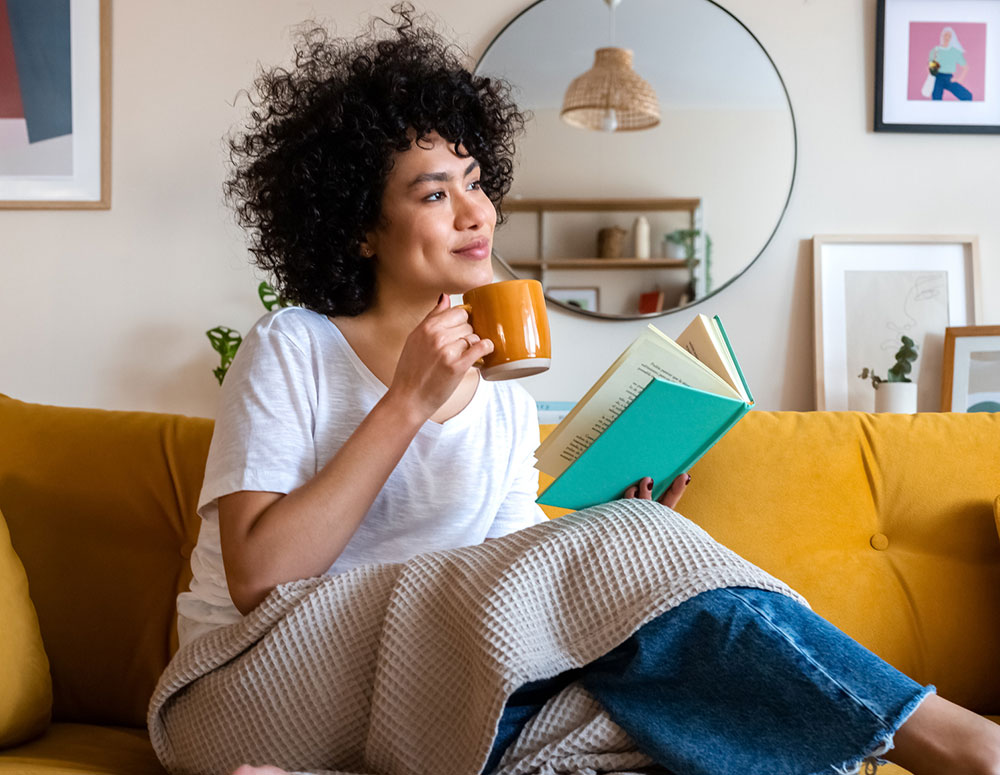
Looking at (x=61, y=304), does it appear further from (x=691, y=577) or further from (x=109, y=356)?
(x=691, y=577)

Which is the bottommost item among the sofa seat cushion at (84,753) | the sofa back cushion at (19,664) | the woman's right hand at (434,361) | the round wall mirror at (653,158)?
the sofa seat cushion at (84,753)

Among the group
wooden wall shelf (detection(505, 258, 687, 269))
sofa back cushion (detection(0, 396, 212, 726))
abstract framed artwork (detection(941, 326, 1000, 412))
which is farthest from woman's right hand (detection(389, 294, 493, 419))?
abstract framed artwork (detection(941, 326, 1000, 412))

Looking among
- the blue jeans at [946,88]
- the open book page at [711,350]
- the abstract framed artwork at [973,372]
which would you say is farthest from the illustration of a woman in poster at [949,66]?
the open book page at [711,350]

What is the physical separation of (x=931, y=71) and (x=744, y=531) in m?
1.31

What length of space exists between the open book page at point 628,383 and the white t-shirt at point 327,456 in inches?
8.2

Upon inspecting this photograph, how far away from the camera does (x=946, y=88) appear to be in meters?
2.11

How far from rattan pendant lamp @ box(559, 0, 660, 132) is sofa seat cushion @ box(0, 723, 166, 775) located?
154 centimetres

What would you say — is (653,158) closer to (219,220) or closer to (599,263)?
(599,263)

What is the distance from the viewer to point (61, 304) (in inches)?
86.5

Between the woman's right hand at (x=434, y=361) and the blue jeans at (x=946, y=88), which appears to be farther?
the blue jeans at (x=946, y=88)

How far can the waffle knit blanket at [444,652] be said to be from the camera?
0.88 meters

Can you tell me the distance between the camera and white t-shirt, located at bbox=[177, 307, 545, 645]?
43.2 inches

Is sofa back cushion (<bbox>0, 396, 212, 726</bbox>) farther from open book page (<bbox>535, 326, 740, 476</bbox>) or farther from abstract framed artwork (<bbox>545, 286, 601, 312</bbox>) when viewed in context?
abstract framed artwork (<bbox>545, 286, 601, 312</bbox>)

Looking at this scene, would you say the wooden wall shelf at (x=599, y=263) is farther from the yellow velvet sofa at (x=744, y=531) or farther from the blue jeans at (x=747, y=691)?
the blue jeans at (x=747, y=691)
